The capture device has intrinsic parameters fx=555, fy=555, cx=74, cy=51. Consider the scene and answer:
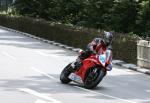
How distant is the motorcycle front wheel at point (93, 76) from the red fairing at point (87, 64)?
0.11m

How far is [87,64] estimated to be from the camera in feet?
47.1

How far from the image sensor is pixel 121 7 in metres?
29.3

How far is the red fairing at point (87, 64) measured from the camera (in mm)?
14195

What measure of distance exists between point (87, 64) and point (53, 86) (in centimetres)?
106

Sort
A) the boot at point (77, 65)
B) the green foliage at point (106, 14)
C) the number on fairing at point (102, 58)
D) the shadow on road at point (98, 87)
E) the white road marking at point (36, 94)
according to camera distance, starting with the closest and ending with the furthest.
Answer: the white road marking at point (36, 94) < the shadow on road at point (98, 87) < the number on fairing at point (102, 58) < the boot at point (77, 65) < the green foliage at point (106, 14)

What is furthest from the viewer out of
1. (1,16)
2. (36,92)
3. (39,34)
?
(1,16)

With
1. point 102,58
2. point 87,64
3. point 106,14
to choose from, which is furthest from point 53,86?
point 106,14

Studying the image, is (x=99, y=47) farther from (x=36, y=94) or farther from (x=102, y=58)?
(x=36, y=94)

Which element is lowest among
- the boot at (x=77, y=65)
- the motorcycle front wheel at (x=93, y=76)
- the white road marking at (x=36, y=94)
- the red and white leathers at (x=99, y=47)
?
the white road marking at (x=36, y=94)

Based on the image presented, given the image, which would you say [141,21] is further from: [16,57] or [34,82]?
[34,82]

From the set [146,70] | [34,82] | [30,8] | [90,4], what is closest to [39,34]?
[90,4]

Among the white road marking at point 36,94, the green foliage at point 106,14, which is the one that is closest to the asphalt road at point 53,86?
the white road marking at point 36,94

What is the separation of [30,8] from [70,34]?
57.4ft

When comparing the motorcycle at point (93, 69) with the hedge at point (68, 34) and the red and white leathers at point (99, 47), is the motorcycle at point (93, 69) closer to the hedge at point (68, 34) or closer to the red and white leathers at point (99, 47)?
the red and white leathers at point (99, 47)
